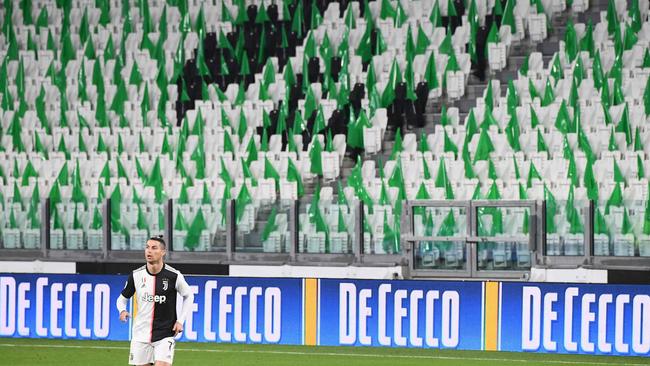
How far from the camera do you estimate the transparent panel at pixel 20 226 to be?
1631cm

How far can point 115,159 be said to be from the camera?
60.9ft

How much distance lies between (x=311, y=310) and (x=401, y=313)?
1.00 metres

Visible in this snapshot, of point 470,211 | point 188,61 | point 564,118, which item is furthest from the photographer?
point 188,61

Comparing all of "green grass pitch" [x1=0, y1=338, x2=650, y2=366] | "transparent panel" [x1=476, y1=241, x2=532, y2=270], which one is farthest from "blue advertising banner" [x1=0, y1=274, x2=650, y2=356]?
"transparent panel" [x1=476, y1=241, x2=532, y2=270]

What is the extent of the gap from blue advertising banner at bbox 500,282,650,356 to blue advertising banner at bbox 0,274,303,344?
7.58 ft

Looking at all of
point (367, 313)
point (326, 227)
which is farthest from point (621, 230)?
point (326, 227)

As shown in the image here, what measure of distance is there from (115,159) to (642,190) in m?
7.66

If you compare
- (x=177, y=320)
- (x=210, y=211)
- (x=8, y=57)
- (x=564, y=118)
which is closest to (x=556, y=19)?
(x=564, y=118)

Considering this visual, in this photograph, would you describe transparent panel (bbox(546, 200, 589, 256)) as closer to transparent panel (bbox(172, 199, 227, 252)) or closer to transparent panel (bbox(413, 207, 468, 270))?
transparent panel (bbox(413, 207, 468, 270))

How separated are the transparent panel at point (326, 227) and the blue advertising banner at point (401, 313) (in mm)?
1796

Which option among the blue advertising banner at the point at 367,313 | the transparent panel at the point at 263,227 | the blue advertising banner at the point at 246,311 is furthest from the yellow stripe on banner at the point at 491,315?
the transparent panel at the point at 263,227

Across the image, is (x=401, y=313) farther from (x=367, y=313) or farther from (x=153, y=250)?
(x=153, y=250)

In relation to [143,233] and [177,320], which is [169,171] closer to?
[143,233]

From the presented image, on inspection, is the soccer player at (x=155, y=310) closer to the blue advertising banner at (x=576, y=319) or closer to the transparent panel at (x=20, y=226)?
the blue advertising banner at (x=576, y=319)
